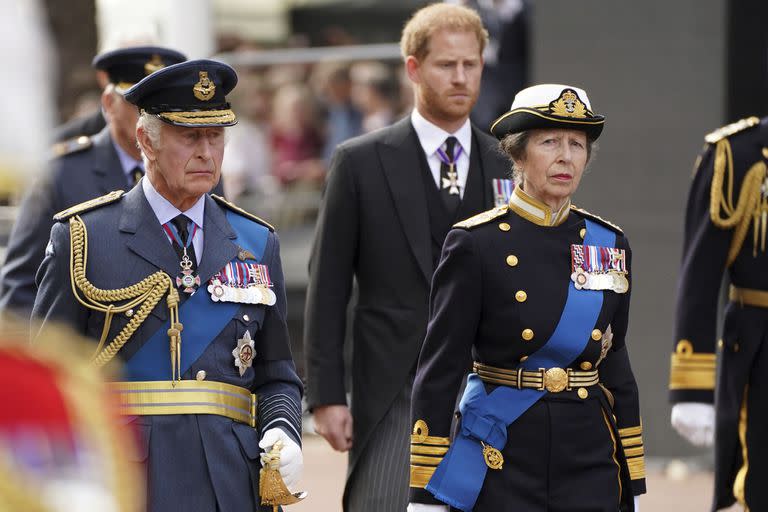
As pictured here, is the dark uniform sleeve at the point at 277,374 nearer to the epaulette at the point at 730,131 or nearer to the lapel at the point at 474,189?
the lapel at the point at 474,189

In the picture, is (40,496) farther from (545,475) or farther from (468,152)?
(468,152)

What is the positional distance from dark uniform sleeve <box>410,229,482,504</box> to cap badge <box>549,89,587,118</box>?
1.41ft

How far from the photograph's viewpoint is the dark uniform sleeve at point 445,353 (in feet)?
13.8

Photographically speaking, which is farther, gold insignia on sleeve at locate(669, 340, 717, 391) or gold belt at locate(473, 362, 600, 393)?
gold insignia on sleeve at locate(669, 340, 717, 391)

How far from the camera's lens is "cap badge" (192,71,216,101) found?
4.16 meters

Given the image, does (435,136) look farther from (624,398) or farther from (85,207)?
(85,207)

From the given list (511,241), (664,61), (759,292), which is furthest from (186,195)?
(664,61)

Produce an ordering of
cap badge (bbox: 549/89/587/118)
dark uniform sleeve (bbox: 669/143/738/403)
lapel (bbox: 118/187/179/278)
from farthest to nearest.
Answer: dark uniform sleeve (bbox: 669/143/738/403) < cap badge (bbox: 549/89/587/118) < lapel (bbox: 118/187/179/278)

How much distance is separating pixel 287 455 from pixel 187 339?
0.40 metres

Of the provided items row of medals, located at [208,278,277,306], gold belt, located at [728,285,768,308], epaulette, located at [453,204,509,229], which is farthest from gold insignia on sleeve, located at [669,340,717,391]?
row of medals, located at [208,278,277,306]

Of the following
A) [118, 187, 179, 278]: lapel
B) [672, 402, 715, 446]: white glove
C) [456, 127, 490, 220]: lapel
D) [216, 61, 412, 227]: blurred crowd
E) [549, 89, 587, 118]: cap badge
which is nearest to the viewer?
[118, 187, 179, 278]: lapel

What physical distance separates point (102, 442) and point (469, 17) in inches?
158

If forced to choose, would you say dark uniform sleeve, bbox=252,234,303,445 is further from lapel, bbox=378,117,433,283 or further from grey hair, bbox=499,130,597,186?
lapel, bbox=378,117,433,283

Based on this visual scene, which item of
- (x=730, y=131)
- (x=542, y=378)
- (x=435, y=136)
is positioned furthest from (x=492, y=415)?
(x=730, y=131)
